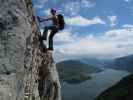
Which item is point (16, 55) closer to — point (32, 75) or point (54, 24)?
point (32, 75)

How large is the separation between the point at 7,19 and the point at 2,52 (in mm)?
2526

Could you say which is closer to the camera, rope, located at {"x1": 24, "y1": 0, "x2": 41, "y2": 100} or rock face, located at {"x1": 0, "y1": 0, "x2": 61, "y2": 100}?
rock face, located at {"x1": 0, "y1": 0, "x2": 61, "y2": 100}

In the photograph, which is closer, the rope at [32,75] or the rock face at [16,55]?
the rock face at [16,55]

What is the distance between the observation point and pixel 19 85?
55.5ft

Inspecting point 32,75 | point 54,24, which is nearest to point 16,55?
point 32,75

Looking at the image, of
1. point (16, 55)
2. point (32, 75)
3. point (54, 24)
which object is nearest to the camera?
point (16, 55)

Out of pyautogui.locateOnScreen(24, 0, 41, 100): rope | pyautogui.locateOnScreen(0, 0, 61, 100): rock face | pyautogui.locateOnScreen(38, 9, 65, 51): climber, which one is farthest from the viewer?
pyautogui.locateOnScreen(38, 9, 65, 51): climber

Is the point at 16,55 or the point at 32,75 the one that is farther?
the point at 32,75

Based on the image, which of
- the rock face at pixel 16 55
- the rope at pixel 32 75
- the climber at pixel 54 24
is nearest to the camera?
the rock face at pixel 16 55

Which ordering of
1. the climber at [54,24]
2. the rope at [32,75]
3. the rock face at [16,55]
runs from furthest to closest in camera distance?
the climber at [54,24] → the rope at [32,75] → the rock face at [16,55]

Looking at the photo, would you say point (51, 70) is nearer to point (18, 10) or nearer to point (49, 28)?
point (49, 28)

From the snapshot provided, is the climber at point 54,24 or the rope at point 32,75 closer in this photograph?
the rope at point 32,75

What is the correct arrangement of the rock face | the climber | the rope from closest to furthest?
1. the rock face
2. the rope
3. the climber

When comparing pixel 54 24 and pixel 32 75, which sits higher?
pixel 54 24
